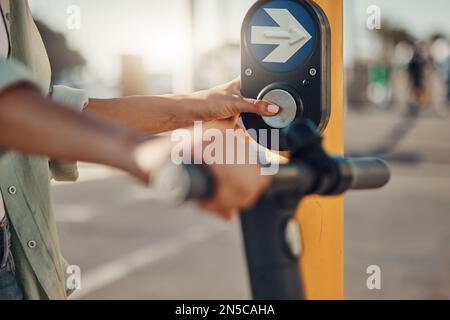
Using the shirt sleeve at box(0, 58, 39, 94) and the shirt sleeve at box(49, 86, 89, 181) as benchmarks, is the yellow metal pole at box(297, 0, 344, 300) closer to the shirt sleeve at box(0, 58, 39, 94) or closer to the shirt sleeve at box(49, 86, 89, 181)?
the shirt sleeve at box(49, 86, 89, 181)

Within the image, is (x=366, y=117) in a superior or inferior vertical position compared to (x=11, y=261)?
inferior

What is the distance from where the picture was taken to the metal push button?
1.73 m

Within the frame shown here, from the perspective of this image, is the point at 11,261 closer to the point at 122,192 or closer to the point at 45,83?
the point at 45,83

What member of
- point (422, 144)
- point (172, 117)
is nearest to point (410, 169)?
point (422, 144)

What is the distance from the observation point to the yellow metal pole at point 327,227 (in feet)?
5.76

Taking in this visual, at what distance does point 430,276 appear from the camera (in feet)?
17.4

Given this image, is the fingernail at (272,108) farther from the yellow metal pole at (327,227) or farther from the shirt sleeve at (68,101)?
the shirt sleeve at (68,101)

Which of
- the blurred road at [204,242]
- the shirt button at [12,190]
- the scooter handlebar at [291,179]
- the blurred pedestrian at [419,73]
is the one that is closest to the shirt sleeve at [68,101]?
the shirt button at [12,190]

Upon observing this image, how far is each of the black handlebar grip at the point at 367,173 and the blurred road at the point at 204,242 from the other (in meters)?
3.71

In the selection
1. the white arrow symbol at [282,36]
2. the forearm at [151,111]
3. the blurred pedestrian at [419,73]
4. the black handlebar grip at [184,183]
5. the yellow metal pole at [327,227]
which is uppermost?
the white arrow symbol at [282,36]
